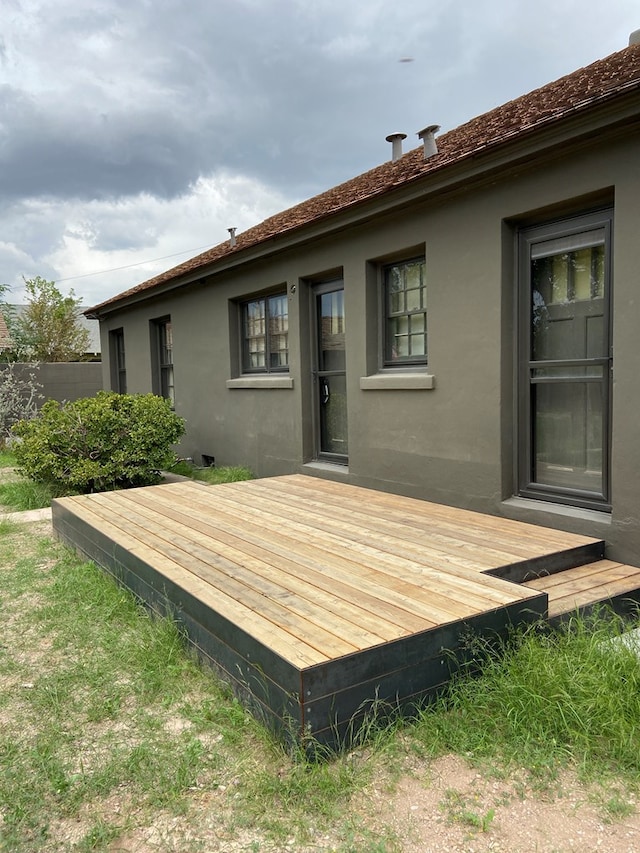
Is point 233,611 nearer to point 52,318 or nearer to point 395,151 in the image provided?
point 395,151

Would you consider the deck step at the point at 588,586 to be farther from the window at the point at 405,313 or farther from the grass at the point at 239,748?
the window at the point at 405,313

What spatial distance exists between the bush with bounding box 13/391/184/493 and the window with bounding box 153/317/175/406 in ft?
8.03

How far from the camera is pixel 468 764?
2.09m

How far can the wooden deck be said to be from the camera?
2.19 metres

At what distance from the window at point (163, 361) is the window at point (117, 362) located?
80.0 inches

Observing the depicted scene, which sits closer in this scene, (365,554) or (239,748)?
(239,748)

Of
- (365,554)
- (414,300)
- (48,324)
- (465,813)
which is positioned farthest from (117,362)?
(48,324)

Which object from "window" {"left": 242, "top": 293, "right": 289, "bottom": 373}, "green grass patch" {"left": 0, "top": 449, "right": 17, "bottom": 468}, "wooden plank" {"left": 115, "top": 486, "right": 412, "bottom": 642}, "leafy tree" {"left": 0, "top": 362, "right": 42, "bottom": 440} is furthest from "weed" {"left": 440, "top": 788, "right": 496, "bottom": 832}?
"leafy tree" {"left": 0, "top": 362, "right": 42, "bottom": 440}

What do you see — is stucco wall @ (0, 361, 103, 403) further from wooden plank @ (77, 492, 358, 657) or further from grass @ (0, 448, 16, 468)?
wooden plank @ (77, 492, 358, 657)

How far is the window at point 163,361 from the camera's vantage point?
32.6 feet

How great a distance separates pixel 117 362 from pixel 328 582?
1005 cm

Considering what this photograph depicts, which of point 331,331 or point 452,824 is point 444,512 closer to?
point 331,331

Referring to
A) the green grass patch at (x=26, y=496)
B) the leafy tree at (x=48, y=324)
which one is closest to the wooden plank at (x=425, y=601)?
the green grass patch at (x=26, y=496)

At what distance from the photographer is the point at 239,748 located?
2217 millimetres
